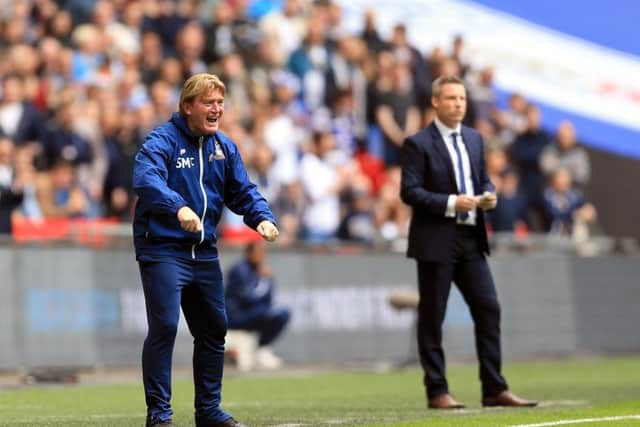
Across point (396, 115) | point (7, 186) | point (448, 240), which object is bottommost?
point (448, 240)

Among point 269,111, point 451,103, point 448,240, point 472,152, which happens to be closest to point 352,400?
point 448,240

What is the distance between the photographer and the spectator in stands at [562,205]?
24500mm

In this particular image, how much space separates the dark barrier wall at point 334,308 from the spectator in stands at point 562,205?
2.14 ft

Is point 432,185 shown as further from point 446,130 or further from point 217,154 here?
point 217,154

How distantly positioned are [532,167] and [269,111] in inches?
184

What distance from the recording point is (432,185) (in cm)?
1280

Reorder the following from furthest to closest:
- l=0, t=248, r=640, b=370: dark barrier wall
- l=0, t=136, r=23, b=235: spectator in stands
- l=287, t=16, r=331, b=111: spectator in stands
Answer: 1. l=287, t=16, r=331, b=111: spectator in stands
2. l=0, t=248, r=640, b=370: dark barrier wall
3. l=0, t=136, r=23, b=235: spectator in stands

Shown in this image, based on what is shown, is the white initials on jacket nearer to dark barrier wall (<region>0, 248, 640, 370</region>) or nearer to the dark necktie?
the dark necktie

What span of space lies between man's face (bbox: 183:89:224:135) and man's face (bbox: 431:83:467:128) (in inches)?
126

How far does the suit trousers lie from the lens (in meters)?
12.7

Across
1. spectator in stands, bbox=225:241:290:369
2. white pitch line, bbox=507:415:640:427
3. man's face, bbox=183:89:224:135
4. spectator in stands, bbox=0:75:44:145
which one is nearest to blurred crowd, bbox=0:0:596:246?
spectator in stands, bbox=0:75:44:145

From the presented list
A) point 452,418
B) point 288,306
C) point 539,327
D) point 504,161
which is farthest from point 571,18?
point 452,418

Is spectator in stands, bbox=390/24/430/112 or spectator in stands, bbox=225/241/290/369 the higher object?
spectator in stands, bbox=390/24/430/112

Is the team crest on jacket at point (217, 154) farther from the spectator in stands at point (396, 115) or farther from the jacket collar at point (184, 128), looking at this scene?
the spectator in stands at point (396, 115)
